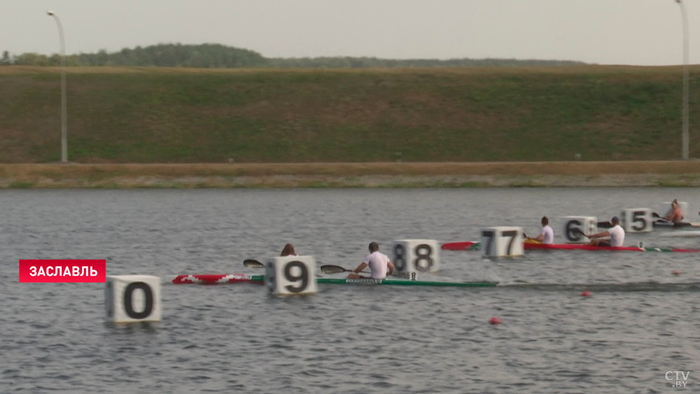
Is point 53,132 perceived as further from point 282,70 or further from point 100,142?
point 282,70

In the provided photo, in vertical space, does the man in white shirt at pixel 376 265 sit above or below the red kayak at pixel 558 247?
above

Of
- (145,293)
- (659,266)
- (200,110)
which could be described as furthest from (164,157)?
(145,293)

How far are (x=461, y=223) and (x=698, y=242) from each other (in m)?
13.0

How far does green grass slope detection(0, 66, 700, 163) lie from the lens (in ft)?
319

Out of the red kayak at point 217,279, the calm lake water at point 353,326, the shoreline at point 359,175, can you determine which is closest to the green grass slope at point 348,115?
the shoreline at point 359,175

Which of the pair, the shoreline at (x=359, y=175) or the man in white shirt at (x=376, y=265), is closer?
the man in white shirt at (x=376, y=265)

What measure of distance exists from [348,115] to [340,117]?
972mm

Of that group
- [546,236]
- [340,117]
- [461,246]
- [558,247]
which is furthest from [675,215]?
[340,117]

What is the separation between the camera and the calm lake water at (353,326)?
2141 cm

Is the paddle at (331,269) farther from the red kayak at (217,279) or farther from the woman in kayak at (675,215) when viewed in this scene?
the woman in kayak at (675,215)

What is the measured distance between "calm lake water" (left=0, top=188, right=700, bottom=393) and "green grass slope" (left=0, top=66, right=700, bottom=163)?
155 feet

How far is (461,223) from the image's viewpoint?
5541cm

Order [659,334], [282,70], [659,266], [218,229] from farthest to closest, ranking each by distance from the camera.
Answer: [282,70]
[218,229]
[659,266]
[659,334]

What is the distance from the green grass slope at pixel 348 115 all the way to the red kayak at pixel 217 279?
202ft
